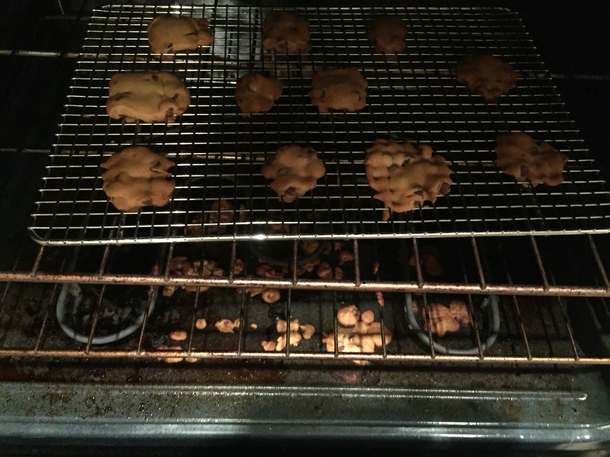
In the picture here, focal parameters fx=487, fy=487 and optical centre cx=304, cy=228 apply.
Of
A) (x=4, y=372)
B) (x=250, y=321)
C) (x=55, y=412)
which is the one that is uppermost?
(x=250, y=321)

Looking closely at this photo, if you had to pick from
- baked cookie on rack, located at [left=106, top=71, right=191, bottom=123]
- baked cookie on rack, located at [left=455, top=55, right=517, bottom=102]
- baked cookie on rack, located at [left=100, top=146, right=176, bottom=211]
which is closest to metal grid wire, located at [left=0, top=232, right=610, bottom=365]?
baked cookie on rack, located at [left=100, top=146, right=176, bottom=211]

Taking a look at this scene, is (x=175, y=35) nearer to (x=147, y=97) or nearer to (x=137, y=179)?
(x=147, y=97)

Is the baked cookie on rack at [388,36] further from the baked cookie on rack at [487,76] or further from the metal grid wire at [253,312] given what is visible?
the metal grid wire at [253,312]

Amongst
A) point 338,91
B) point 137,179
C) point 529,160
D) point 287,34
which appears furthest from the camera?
point 287,34

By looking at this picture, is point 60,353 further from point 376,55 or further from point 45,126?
point 376,55

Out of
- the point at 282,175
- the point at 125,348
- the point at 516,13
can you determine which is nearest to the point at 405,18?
the point at 516,13

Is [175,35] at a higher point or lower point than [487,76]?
higher

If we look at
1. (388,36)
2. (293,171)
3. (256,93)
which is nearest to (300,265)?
(293,171)
